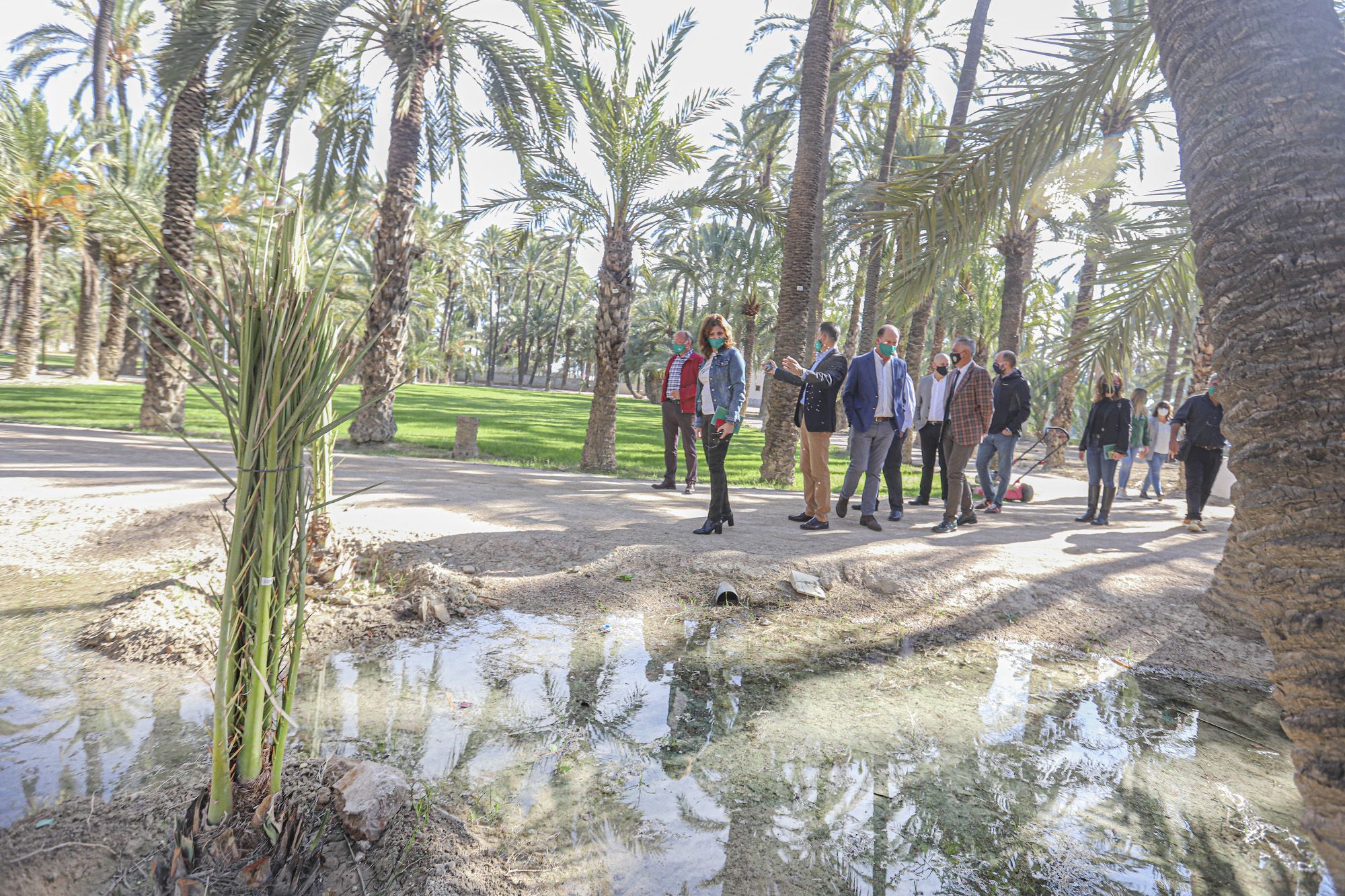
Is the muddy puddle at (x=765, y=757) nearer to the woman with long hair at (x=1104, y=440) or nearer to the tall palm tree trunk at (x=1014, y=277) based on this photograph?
the woman with long hair at (x=1104, y=440)

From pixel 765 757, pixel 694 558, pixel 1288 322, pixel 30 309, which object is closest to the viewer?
pixel 1288 322

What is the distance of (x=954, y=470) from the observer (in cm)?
736

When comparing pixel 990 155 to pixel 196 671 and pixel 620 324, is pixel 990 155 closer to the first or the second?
pixel 196 671

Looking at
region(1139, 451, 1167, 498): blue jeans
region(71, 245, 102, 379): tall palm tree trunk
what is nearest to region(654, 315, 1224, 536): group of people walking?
region(1139, 451, 1167, 498): blue jeans

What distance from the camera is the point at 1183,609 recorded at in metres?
5.48

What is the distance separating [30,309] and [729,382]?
79.3 feet

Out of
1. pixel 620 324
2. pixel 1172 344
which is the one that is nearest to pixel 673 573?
pixel 620 324

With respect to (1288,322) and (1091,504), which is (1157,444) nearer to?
(1091,504)

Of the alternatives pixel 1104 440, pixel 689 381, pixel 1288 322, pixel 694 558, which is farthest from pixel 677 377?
pixel 1288 322

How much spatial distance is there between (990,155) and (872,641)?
311 cm

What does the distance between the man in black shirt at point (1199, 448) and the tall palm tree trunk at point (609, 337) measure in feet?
26.0

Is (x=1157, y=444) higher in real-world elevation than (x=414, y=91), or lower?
lower

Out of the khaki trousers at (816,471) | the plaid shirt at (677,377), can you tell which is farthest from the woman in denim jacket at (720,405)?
the plaid shirt at (677,377)

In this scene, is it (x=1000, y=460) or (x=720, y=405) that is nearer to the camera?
(x=720, y=405)
